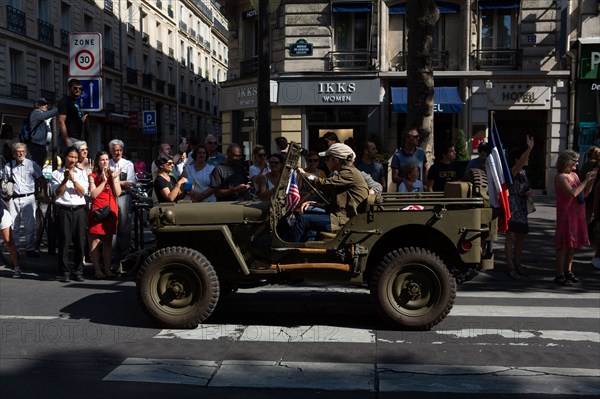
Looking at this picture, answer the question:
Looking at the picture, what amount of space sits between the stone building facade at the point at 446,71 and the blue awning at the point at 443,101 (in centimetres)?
3

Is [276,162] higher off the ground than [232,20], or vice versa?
[232,20]

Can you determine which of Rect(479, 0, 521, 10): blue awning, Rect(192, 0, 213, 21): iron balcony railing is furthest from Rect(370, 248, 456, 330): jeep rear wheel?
Rect(192, 0, 213, 21): iron balcony railing

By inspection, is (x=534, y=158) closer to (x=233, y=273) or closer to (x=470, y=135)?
(x=470, y=135)

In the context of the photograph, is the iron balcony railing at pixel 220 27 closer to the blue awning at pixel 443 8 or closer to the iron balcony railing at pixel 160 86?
the iron balcony railing at pixel 160 86

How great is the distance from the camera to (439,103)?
21.3 metres

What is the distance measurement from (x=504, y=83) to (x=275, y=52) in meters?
8.03

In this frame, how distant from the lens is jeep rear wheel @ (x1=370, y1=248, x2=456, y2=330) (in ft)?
19.5

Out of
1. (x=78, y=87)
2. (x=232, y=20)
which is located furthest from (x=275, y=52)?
(x=78, y=87)

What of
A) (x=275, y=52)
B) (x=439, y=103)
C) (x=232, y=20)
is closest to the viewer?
(x=439, y=103)

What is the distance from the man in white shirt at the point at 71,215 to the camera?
8664mm

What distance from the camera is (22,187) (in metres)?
9.55

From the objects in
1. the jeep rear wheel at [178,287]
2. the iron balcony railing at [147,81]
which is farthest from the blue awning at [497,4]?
the iron balcony railing at [147,81]

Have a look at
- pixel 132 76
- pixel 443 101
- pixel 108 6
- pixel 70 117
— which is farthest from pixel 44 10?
pixel 70 117

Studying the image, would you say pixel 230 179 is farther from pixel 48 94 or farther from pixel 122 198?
pixel 48 94
